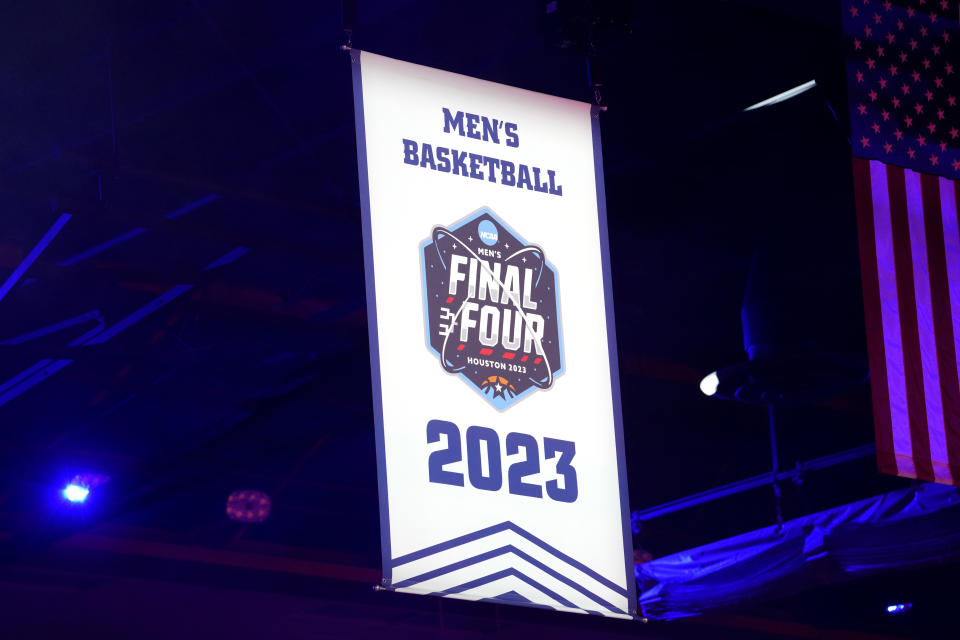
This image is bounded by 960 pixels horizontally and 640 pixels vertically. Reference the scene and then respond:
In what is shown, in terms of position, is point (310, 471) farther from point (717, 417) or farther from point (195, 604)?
point (717, 417)

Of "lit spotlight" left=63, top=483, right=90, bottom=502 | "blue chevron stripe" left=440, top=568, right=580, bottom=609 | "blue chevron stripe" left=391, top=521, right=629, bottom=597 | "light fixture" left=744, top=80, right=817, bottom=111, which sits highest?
"light fixture" left=744, top=80, right=817, bottom=111

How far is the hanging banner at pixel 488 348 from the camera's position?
3334 mm

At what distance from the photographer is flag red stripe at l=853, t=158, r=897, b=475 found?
4527mm

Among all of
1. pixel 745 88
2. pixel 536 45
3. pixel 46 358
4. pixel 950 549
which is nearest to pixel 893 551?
pixel 950 549

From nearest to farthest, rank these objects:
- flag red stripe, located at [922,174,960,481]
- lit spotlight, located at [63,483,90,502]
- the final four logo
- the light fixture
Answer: the final four logo → flag red stripe, located at [922,174,960,481] → the light fixture → lit spotlight, located at [63,483,90,502]

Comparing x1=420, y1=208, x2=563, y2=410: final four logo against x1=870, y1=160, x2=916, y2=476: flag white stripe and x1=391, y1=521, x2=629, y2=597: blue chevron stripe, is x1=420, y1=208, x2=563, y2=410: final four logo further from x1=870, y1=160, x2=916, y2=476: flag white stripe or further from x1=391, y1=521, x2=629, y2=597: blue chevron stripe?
x1=870, y1=160, x2=916, y2=476: flag white stripe

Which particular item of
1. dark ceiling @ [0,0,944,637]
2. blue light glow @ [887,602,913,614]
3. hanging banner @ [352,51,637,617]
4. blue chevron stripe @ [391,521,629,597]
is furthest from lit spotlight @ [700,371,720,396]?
blue light glow @ [887,602,913,614]

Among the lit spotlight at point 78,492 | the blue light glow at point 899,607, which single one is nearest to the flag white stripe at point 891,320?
the lit spotlight at point 78,492

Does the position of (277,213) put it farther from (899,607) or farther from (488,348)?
(899,607)

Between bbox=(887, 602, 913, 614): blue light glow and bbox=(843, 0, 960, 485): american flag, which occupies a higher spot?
bbox=(843, 0, 960, 485): american flag

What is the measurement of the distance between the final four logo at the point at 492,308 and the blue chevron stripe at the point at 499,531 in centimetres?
35

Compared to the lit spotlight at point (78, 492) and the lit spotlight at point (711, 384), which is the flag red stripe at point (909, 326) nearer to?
the lit spotlight at point (711, 384)

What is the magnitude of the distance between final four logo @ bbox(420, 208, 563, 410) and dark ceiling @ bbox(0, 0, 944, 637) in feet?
4.31

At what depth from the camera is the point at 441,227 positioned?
365 centimetres
